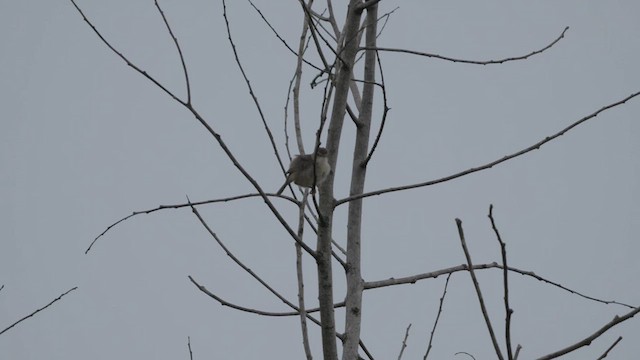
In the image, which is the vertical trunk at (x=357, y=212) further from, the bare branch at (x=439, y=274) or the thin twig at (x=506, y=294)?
the thin twig at (x=506, y=294)

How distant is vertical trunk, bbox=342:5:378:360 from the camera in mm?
2791

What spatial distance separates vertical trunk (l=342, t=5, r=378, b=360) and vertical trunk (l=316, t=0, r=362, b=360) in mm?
162

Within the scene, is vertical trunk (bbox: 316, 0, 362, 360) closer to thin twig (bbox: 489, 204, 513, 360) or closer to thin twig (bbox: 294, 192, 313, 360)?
thin twig (bbox: 294, 192, 313, 360)

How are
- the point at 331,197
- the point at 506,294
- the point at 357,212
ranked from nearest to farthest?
the point at 506,294, the point at 331,197, the point at 357,212

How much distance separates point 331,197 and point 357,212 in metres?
0.47

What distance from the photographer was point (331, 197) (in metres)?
2.54

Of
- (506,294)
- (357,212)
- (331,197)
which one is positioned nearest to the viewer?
(506,294)

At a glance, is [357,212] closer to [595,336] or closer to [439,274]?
[439,274]

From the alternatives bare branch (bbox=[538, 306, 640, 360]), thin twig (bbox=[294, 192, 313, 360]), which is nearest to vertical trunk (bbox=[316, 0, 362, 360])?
thin twig (bbox=[294, 192, 313, 360])

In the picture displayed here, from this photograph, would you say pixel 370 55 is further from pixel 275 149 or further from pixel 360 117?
pixel 275 149

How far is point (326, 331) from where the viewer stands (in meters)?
2.34

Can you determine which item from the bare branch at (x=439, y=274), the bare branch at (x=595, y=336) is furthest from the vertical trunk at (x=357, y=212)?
the bare branch at (x=595, y=336)

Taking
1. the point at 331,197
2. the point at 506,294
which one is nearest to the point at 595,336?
the point at 506,294

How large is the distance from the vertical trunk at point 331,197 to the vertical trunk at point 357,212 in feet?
0.53
